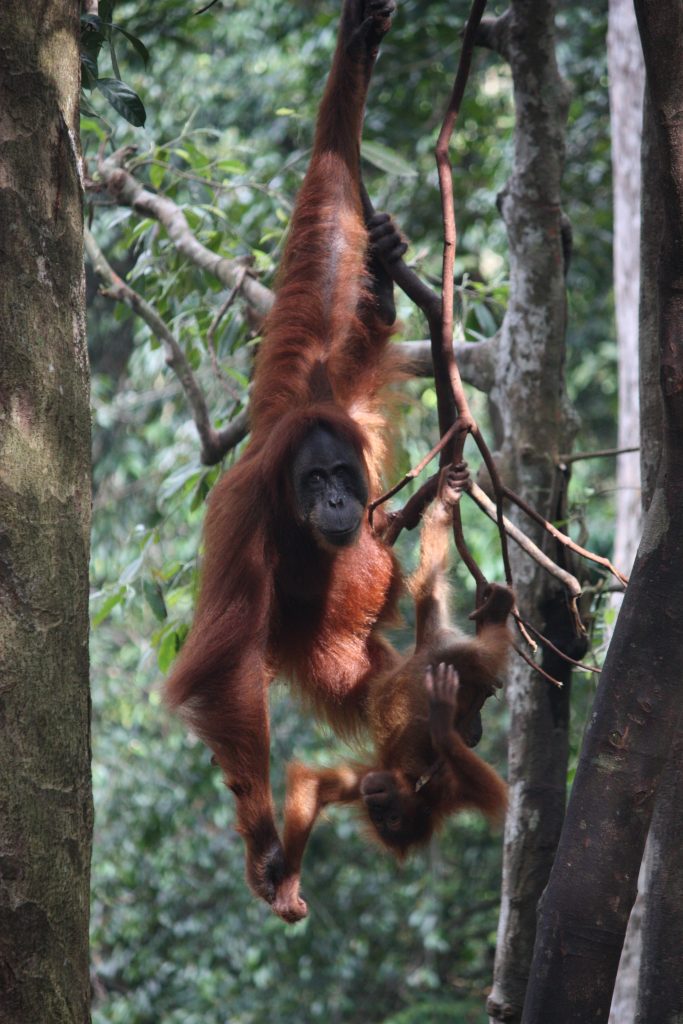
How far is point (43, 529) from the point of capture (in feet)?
5.93

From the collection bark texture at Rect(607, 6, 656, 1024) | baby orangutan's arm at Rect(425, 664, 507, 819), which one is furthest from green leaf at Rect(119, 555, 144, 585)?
bark texture at Rect(607, 6, 656, 1024)

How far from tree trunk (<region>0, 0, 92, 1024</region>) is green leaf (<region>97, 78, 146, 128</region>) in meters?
0.69

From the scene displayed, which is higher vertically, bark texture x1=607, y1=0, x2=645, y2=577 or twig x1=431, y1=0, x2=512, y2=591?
bark texture x1=607, y1=0, x2=645, y2=577

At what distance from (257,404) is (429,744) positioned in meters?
1.14

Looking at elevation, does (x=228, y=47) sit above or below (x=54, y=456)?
above

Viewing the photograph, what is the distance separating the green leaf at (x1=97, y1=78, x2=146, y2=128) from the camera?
8.71ft

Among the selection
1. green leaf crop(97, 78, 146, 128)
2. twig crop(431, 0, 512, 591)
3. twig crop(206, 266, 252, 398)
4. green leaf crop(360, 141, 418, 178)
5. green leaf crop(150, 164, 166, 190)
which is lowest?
twig crop(431, 0, 512, 591)

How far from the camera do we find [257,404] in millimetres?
3375

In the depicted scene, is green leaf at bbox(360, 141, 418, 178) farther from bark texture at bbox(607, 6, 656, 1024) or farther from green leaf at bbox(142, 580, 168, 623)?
bark texture at bbox(607, 6, 656, 1024)

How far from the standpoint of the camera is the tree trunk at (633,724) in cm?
172

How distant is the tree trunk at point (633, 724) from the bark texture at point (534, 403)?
1.29 meters

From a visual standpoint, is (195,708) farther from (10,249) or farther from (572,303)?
(572,303)

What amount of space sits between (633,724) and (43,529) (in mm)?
998

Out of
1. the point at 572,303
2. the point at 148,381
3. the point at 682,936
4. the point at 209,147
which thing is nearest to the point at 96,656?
the point at 148,381
